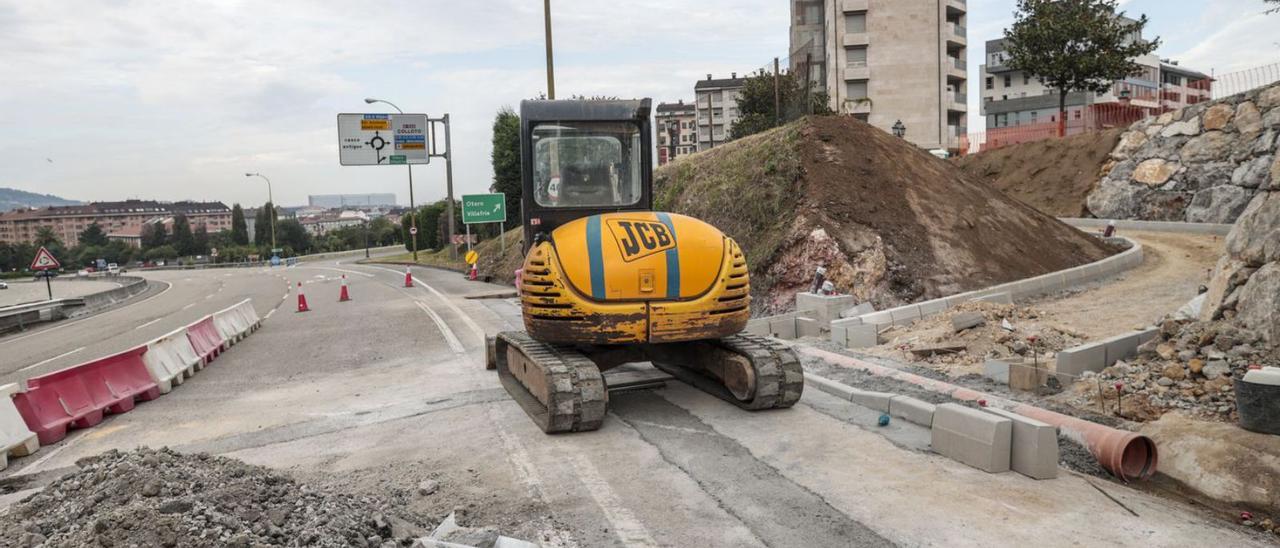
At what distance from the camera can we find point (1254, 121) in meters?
22.6

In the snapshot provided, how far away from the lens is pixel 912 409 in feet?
23.2

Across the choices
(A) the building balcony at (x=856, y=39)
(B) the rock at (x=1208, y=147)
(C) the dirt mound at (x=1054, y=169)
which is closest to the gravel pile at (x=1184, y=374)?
(B) the rock at (x=1208, y=147)

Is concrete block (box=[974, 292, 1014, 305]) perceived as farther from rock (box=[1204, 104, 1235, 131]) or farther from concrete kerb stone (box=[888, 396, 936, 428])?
rock (box=[1204, 104, 1235, 131])

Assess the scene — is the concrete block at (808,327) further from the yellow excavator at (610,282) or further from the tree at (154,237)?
the tree at (154,237)

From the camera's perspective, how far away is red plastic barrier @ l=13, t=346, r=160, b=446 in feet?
26.1

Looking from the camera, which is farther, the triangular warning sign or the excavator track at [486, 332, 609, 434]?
the triangular warning sign

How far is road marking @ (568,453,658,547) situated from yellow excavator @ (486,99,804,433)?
2.81 ft

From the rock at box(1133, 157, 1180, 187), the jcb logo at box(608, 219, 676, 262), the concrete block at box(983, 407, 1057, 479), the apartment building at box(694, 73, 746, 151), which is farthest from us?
the apartment building at box(694, 73, 746, 151)

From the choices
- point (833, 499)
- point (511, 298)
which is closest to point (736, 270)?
point (833, 499)

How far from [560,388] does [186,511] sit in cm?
315

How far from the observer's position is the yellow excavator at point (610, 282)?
7.04 metres

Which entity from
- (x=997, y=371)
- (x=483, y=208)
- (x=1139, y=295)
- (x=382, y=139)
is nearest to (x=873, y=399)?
(x=997, y=371)

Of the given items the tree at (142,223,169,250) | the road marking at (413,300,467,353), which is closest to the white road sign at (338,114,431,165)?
the road marking at (413,300,467,353)

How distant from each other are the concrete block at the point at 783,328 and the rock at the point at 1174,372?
551 centimetres
